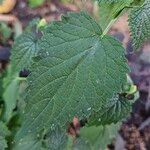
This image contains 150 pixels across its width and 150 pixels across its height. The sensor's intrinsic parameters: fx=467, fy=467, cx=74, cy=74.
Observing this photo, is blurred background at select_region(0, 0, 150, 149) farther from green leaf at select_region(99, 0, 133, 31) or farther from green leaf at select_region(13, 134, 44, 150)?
green leaf at select_region(99, 0, 133, 31)

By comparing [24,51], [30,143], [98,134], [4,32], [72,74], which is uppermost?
[72,74]

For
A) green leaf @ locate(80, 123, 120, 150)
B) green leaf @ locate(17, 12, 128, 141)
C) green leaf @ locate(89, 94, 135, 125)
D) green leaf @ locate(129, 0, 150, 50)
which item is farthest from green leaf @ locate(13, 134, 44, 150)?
green leaf @ locate(129, 0, 150, 50)

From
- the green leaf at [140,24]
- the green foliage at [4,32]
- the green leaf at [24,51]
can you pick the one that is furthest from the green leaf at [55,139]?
the green foliage at [4,32]

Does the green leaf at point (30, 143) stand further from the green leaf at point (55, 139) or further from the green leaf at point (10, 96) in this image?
the green leaf at point (10, 96)

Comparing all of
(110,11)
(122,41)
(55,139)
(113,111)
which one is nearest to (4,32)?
(122,41)

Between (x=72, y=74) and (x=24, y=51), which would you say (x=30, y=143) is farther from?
(x=72, y=74)

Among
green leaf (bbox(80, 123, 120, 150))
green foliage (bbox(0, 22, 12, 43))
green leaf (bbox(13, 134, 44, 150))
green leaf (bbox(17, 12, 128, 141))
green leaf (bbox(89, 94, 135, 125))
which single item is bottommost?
green foliage (bbox(0, 22, 12, 43))
